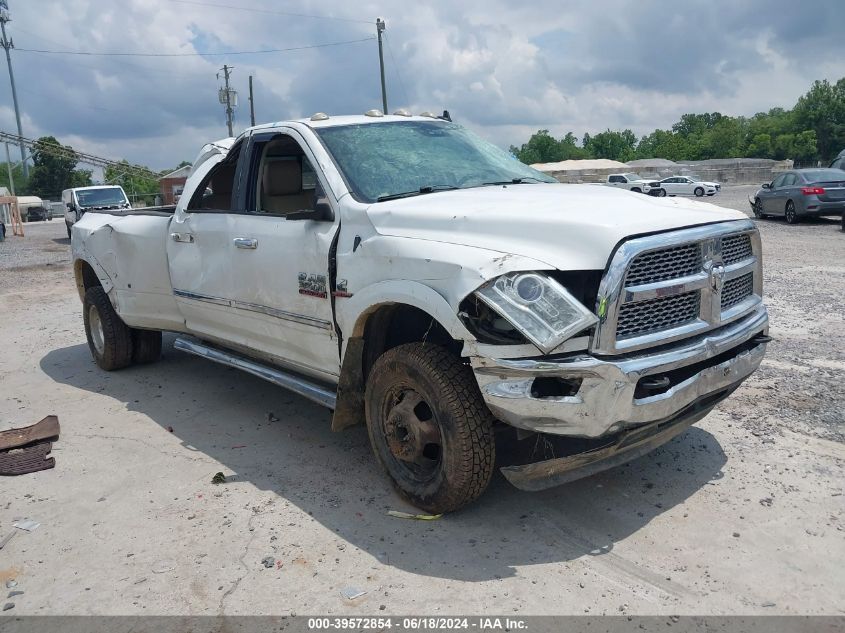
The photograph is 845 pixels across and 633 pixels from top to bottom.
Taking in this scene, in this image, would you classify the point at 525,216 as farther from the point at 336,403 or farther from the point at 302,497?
the point at 302,497

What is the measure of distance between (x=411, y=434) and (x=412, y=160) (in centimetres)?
180

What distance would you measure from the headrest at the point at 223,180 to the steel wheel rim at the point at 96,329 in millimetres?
1998

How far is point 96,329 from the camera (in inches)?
285

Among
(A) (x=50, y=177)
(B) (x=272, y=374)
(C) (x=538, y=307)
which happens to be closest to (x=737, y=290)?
(C) (x=538, y=307)

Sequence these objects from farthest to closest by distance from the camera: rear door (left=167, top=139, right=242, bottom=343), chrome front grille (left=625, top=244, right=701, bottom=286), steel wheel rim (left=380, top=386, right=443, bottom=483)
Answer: rear door (left=167, top=139, right=242, bottom=343), steel wheel rim (left=380, top=386, right=443, bottom=483), chrome front grille (left=625, top=244, right=701, bottom=286)

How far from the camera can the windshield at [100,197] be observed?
24.5m

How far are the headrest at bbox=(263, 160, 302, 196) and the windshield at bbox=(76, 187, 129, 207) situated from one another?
2116cm

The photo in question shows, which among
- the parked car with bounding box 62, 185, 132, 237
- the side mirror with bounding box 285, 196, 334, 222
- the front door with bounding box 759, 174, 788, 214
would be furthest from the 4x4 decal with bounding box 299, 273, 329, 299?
the parked car with bounding box 62, 185, 132, 237

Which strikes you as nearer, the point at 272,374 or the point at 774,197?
the point at 272,374

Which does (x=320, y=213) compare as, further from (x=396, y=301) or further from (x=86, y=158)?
(x=86, y=158)

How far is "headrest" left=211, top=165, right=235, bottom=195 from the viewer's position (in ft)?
19.3

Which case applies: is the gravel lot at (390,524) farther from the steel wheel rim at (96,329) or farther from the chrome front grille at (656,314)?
the steel wheel rim at (96,329)

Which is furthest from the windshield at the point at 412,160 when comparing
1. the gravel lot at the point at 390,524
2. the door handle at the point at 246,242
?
the gravel lot at the point at 390,524

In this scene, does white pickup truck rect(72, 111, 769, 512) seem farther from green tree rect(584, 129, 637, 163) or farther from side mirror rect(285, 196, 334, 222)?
green tree rect(584, 129, 637, 163)
